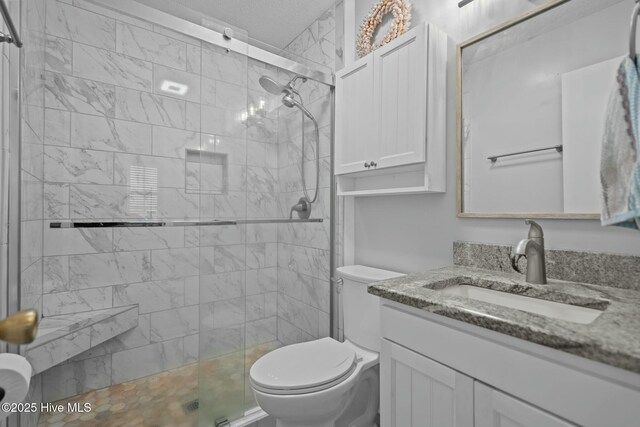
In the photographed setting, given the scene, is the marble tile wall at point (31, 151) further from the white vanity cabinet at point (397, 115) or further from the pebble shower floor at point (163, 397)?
the white vanity cabinet at point (397, 115)

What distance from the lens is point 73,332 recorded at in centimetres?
156

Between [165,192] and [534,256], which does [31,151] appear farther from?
[534,256]

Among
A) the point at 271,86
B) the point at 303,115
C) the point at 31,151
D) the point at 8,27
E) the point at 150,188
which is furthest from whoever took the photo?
the point at 150,188

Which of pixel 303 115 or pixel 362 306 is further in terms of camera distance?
pixel 303 115

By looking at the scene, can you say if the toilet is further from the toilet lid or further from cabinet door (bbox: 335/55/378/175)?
cabinet door (bbox: 335/55/378/175)

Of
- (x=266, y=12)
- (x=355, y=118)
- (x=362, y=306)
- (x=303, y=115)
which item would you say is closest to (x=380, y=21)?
(x=355, y=118)

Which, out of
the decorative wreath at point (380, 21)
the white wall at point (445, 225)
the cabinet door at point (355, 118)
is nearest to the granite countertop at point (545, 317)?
the white wall at point (445, 225)

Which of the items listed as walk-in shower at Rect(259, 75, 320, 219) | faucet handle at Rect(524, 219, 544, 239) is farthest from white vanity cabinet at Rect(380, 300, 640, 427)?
walk-in shower at Rect(259, 75, 320, 219)

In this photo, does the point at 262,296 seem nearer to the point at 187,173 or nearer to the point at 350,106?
the point at 187,173

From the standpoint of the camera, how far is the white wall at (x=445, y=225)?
3.31ft

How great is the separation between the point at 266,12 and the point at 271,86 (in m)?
0.79

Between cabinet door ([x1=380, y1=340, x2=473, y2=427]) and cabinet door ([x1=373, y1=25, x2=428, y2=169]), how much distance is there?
830 mm

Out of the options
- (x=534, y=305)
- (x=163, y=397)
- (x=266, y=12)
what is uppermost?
(x=266, y=12)

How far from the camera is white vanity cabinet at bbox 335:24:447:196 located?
Answer: 1.30 metres
